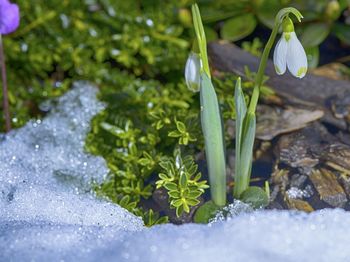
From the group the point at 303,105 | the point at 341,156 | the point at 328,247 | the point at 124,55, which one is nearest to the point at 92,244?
the point at 328,247

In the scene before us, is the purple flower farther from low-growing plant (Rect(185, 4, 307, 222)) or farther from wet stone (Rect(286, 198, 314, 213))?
wet stone (Rect(286, 198, 314, 213))

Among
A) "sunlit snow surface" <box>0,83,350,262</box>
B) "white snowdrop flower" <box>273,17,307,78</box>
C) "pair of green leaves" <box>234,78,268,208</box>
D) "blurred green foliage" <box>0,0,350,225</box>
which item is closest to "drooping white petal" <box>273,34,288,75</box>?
"white snowdrop flower" <box>273,17,307,78</box>

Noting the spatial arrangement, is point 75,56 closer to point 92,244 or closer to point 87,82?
point 87,82

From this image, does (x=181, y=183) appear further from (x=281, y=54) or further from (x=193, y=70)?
(x=281, y=54)

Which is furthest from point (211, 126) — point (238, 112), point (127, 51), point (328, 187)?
point (127, 51)

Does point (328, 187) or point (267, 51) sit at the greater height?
point (267, 51)

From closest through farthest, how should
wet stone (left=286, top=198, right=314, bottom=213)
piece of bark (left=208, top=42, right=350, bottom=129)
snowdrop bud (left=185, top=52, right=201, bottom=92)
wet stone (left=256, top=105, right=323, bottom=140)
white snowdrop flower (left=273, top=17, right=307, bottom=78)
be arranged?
white snowdrop flower (left=273, top=17, right=307, bottom=78)
snowdrop bud (left=185, top=52, right=201, bottom=92)
wet stone (left=286, top=198, right=314, bottom=213)
wet stone (left=256, top=105, right=323, bottom=140)
piece of bark (left=208, top=42, right=350, bottom=129)

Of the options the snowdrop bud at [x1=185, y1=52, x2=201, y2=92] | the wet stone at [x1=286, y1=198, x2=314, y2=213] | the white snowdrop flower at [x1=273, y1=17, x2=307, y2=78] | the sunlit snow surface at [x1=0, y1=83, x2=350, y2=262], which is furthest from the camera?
the wet stone at [x1=286, y1=198, x2=314, y2=213]
